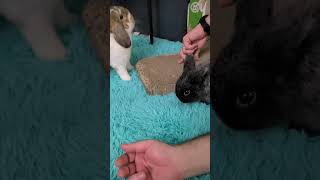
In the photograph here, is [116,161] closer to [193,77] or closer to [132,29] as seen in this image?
[193,77]

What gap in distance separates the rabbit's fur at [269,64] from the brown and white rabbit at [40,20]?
0.25 metres

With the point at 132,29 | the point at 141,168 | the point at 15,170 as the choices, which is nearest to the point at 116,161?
the point at 141,168

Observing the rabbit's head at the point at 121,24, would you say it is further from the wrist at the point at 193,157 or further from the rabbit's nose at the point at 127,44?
the wrist at the point at 193,157

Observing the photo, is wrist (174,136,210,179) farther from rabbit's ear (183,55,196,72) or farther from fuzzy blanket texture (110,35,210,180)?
rabbit's ear (183,55,196,72)

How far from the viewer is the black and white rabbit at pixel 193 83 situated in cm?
75

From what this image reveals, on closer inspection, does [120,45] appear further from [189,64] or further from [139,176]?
[139,176]

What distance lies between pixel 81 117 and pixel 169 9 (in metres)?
0.51

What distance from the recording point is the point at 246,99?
2.01ft

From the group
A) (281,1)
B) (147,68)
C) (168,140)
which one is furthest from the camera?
(147,68)

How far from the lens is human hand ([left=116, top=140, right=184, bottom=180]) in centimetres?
60

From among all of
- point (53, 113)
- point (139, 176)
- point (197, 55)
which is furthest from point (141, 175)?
point (197, 55)

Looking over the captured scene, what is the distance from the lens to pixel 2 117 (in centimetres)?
63

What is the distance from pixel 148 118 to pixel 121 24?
28 centimetres

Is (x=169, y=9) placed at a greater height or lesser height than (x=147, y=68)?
greater
